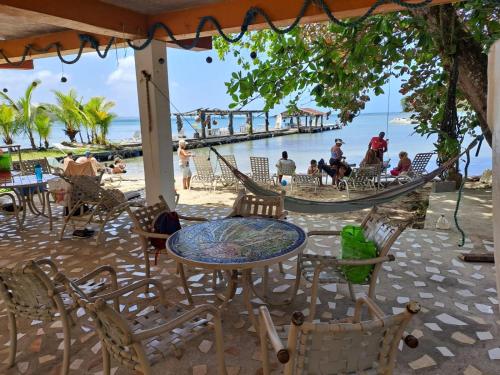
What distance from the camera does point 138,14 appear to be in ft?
11.8

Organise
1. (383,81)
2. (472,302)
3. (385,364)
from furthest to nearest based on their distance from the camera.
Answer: (383,81)
(472,302)
(385,364)

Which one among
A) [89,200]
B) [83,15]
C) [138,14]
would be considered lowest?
[89,200]

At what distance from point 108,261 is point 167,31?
7.29 feet

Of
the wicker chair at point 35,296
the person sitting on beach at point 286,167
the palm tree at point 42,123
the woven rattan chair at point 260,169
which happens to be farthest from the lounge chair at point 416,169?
the palm tree at point 42,123

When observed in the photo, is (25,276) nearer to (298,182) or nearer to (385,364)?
(385,364)

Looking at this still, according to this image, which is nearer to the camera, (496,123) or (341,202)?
(496,123)

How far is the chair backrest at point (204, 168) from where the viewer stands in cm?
762

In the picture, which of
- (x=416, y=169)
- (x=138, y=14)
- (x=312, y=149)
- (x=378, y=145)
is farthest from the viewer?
(x=312, y=149)

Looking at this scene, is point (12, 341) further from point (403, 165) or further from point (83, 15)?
point (403, 165)

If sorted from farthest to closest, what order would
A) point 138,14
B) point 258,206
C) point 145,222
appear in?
point 138,14 → point 258,206 → point 145,222

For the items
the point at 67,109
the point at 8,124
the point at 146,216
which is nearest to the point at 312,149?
the point at 67,109

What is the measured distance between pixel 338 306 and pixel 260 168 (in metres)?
5.45

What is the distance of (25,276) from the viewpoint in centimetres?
154

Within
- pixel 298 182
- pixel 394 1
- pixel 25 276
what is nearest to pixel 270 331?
pixel 25 276
